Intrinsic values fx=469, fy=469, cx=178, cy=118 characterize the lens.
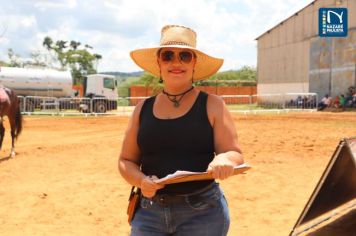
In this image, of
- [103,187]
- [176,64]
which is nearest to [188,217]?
[176,64]

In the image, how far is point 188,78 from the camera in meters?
2.41

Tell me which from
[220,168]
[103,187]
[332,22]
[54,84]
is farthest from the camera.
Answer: [332,22]

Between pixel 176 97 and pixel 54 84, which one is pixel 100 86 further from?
pixel 176 97

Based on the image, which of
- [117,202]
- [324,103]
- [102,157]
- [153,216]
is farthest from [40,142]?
[324,103]

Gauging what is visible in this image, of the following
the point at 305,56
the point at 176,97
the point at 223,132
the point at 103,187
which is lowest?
the point at 103,187

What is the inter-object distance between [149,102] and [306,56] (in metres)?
31.8

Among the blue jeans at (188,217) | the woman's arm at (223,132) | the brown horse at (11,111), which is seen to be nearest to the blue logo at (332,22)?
the brown horse at (11,111)

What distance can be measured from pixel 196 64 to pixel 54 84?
1116 inches

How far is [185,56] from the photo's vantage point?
7.89 feet

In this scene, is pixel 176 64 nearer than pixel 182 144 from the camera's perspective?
No

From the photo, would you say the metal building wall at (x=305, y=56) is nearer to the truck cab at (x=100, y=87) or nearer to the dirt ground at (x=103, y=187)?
the truck cab at (x=100, y=87)

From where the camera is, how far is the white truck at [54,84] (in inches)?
1098

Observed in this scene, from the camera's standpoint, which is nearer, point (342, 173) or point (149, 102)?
point (149, 102)

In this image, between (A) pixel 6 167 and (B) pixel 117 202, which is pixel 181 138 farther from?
(A) pixel 6 167
